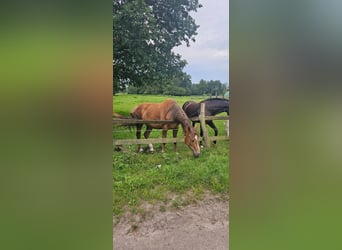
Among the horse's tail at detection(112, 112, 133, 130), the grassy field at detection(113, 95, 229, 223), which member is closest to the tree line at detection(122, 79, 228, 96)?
the grassy field at detection(113, 95, 229, 223)

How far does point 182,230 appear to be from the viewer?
4.77 feet

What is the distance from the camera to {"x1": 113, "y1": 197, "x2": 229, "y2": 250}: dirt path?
55.2 inches

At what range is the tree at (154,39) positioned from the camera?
1441 mm

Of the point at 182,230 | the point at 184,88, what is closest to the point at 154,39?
the point at 184,88

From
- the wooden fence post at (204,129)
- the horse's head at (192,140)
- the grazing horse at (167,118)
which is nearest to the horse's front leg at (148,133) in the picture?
the grazing horse at (167,118)

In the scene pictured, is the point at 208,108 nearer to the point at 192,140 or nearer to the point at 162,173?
the point at 192,140

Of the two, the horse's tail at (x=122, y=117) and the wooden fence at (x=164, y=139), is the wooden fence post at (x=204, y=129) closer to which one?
the wooden fence at (x=164, y=139)

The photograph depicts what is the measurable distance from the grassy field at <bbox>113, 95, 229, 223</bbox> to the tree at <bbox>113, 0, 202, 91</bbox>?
0.37 ft

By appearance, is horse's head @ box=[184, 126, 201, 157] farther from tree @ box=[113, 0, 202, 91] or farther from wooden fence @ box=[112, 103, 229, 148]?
tree @ box=[113, 0, 202, 91]

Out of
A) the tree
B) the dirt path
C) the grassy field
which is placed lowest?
the dirt path

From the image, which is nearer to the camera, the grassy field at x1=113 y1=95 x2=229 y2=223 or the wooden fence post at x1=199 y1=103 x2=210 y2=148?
the grassy field at x1=113 y1=95 x2=229 y2=223

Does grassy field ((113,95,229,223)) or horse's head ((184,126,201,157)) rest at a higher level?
horse's head ((184,126,201,157))

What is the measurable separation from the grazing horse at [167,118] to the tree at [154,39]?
0.43 ft
